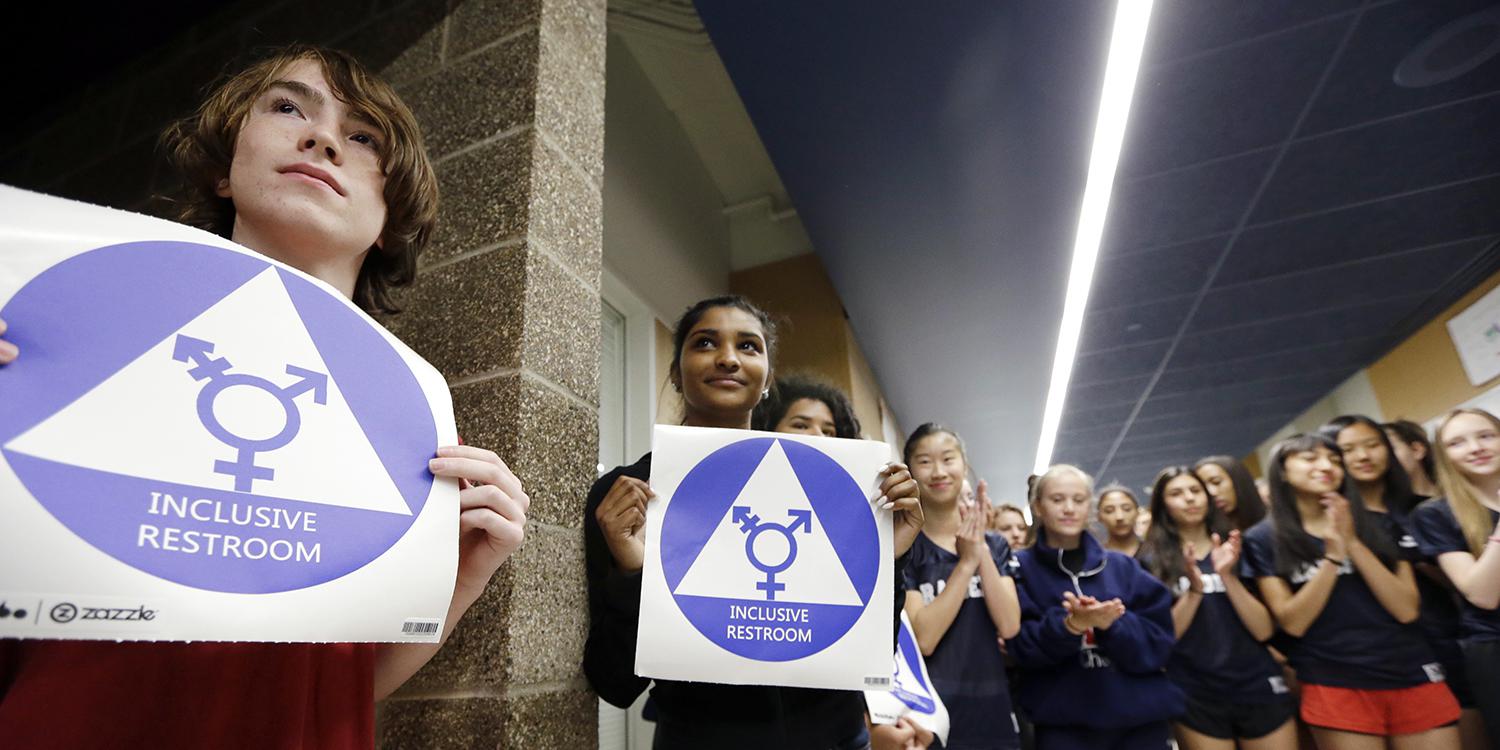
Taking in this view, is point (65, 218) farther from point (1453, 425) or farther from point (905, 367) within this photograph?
point (905, 367)

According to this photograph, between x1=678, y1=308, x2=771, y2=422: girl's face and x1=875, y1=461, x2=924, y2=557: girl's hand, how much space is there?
37 centimetres

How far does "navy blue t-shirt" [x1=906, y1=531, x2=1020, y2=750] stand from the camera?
2.07 metres

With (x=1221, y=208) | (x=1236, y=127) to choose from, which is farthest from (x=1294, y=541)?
(x=1221, y=208)

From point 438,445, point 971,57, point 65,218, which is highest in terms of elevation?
point 971,57

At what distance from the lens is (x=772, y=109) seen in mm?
3178

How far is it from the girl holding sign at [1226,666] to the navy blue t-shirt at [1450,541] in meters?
0.53

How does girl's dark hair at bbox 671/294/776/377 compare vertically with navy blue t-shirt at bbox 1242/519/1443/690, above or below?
above

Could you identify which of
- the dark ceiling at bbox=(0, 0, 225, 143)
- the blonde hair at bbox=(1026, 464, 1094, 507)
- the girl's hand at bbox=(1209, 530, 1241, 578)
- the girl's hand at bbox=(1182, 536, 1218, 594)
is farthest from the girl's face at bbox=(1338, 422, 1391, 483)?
the dark ceiling at bbox=(0, 0, 225, 143)

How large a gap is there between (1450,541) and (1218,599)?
2.38ft

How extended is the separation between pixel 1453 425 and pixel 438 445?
3.34 metres

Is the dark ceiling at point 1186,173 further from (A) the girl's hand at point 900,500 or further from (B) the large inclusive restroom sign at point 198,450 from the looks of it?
(B) the large inclusive restroom sign at point 198,450

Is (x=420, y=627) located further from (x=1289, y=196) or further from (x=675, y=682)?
(x=1289, y=196)

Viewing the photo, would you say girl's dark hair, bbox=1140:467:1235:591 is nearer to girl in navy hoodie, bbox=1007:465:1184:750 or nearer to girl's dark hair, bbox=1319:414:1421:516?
girl's dark hair, bbox=1319:414:1421:516

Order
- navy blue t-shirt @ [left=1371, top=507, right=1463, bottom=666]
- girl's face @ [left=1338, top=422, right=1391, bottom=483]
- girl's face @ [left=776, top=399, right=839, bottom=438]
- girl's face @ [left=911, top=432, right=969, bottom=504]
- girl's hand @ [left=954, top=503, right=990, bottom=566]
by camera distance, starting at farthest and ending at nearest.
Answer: girl's face @ [left=1338, top=422, right=1391, bottom=483] < navy blue t-shirt @ [left=1371, top=507, right=1463, bottom=666] < girl's face @ [left=911, top=432, right=969, bottom=504] < girl's hand @ [left=954, top=503, right=990, bottom=566] < girl's face @ [left=776, top=399, right=839, bottom=438]
